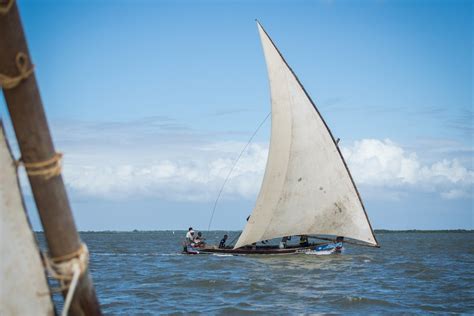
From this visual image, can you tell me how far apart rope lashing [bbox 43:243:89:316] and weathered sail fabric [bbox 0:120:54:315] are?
9 cm

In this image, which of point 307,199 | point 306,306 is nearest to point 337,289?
point 306,306

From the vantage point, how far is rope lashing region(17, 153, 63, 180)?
3646 mm

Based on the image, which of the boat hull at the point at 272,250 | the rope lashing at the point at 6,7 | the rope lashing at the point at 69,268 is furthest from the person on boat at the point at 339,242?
the rope lashing at the point at 6,7

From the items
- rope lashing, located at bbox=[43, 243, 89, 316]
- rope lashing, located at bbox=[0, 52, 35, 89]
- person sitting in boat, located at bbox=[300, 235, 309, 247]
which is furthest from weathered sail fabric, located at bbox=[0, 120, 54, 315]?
person sitting in boat, located at bbox=[300, 235, 309, 247]

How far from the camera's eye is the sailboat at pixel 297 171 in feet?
103

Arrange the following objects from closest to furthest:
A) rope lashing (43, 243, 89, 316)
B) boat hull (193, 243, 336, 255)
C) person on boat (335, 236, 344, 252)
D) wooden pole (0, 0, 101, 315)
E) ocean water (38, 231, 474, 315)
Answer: wooden pole (0, 0, 101, 315), rope lashing (43, 243, 89, 316), ocean water (38, 231, 474, 315), boat hull (193, 243, 336, 255), person on boat (335, 236, 344, 252)

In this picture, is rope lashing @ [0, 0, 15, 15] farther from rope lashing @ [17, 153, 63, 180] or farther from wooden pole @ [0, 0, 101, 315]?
rope lashing @ [17, 153, 63, 180]

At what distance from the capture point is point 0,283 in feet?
12.8

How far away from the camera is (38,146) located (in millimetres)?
3635

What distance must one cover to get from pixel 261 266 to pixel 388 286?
8975mm

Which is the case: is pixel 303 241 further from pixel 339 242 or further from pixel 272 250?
pixel 339 242

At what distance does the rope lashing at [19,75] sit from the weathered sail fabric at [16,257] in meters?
0.48

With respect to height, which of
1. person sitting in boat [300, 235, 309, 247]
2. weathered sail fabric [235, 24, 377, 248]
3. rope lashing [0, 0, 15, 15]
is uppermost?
rope lashing [0, 0, 15, 15]

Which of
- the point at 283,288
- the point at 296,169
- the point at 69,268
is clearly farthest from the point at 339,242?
the point at 69,268
